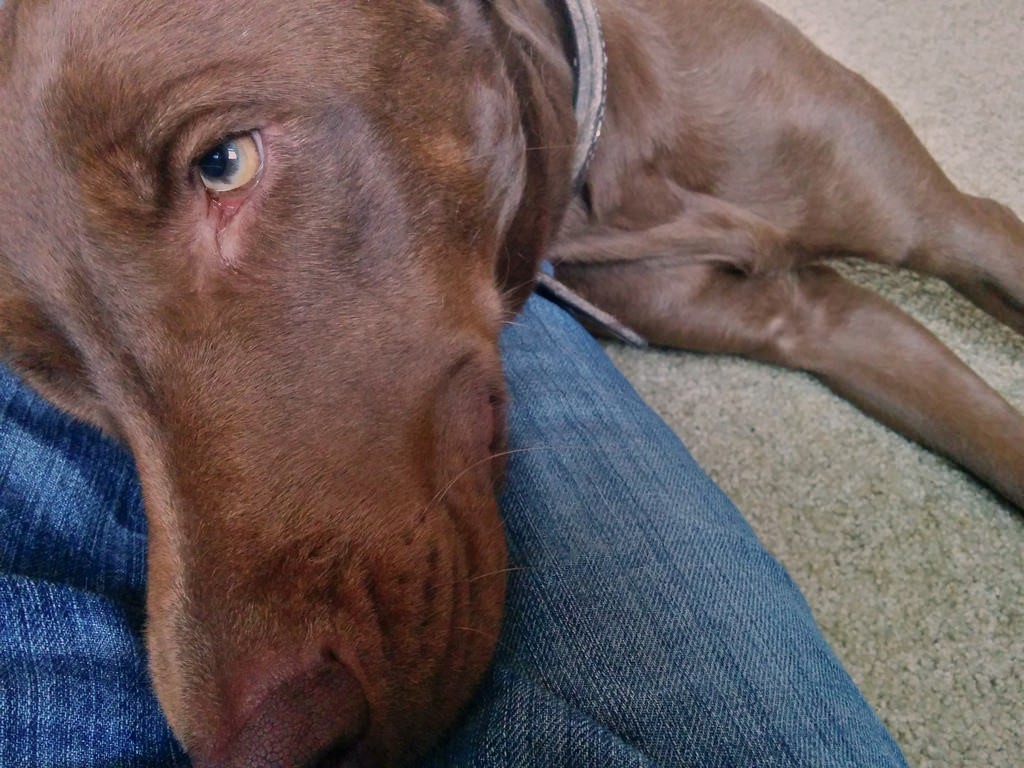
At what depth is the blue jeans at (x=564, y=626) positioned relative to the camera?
0.83 metres

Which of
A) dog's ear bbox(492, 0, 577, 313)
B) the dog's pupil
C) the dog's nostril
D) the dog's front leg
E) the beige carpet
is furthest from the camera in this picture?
the dog's front leg

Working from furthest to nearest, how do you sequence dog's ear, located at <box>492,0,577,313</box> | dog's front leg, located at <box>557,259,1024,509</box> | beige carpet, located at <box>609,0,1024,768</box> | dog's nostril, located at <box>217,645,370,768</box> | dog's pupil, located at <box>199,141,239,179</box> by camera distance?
dog's front leg, located at <box>557,259,1024,509</box> → beige carpet, located at <box>609,0,1024,768</box> → dog's ear, located at <box>492,0,577,313</box> → dog's pupil, located at <box>199,141,239,179</box> → dog's nostril, located at <box>217,645,370,768</box>

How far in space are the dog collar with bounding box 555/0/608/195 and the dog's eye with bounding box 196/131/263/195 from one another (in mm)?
636

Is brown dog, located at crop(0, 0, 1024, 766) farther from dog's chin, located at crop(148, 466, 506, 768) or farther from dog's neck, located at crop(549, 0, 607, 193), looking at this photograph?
dog's neck, located at crop(549, 0, 607, 193)

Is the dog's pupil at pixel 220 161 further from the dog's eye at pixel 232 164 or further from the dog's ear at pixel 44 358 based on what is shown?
the dog's ear at pixel 44 358

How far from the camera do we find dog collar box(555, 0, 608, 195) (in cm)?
141

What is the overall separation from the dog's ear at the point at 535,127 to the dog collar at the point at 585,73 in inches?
0.6

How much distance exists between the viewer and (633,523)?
1181 millimetres

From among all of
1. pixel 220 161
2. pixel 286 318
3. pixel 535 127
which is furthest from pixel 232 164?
pixel 535 127

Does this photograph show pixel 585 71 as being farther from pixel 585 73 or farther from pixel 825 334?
pixel 825 334

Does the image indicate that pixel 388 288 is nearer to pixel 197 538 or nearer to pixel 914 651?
pixel 197 538

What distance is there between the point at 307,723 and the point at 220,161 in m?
0.66

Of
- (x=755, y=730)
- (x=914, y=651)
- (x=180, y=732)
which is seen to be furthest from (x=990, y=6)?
(x=180, y=732)

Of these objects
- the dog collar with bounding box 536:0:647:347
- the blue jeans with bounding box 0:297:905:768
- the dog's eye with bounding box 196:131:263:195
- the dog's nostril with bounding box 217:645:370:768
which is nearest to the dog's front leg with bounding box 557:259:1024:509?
the dog collar with bounding box 536:0:647:347
